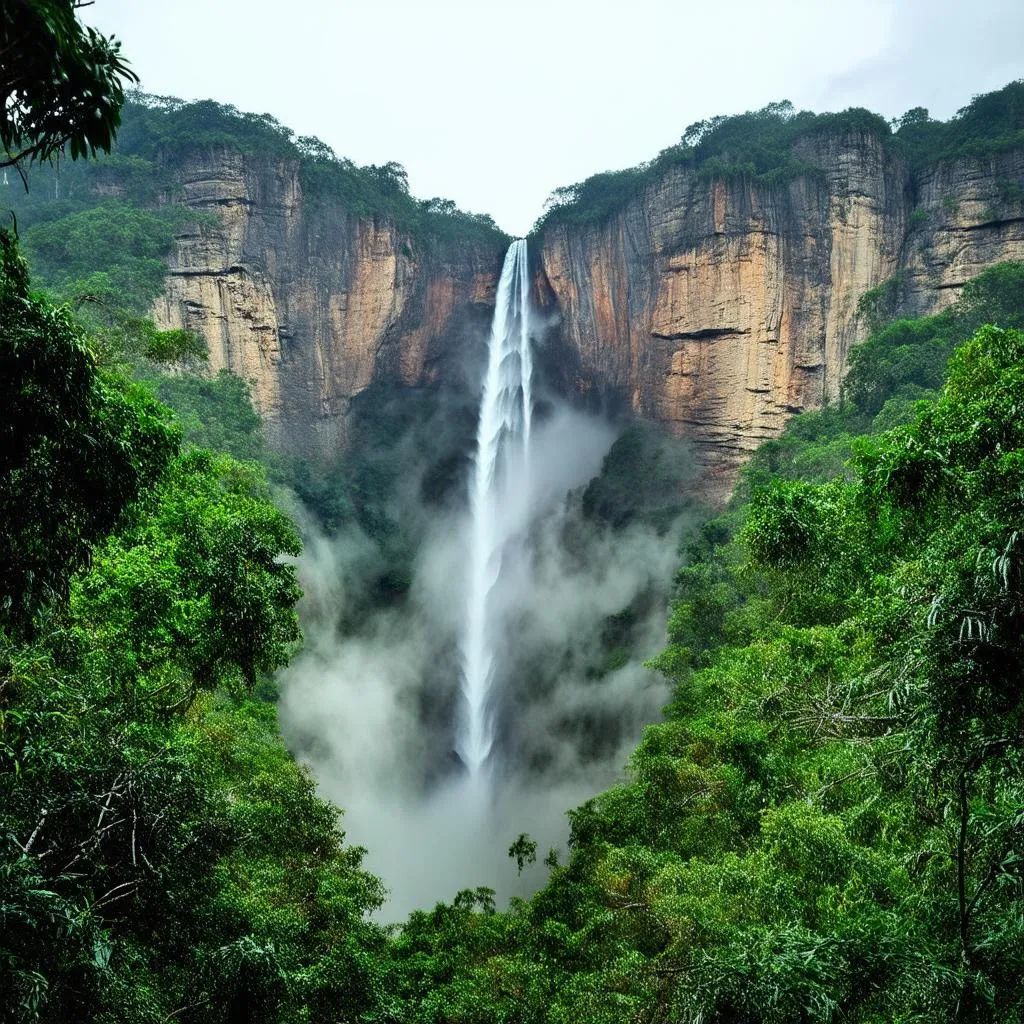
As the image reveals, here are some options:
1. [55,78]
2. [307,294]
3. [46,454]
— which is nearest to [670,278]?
[307,294]

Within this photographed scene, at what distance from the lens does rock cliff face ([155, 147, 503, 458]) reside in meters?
28.8

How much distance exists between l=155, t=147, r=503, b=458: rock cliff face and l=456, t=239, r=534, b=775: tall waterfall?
126 centimetres

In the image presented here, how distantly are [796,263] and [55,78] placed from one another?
29.1m


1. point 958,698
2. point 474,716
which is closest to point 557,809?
point 474,716

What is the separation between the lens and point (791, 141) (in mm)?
29438

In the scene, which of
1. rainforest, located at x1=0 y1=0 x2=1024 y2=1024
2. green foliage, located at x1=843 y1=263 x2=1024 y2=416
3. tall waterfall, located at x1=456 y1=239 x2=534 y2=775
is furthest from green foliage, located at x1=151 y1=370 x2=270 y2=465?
green foliage, located at x1=843 y1=263 x2=1024 y2=416

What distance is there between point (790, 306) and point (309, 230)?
1810 cm

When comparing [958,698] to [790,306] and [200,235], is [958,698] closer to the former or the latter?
[790,306]

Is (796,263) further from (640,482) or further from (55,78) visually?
(55,78)

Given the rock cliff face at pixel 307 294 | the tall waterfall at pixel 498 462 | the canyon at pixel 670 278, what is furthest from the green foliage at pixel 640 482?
the rock cliff face at pixel 307 294

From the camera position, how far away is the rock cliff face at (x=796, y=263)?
90.2 feet

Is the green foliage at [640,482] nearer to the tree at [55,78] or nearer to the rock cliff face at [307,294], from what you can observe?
the rock cliff face at [307,294]

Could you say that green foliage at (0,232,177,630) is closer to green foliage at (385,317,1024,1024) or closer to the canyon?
green foliage at (385,317,1024,1024)

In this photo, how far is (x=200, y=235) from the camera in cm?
2845
